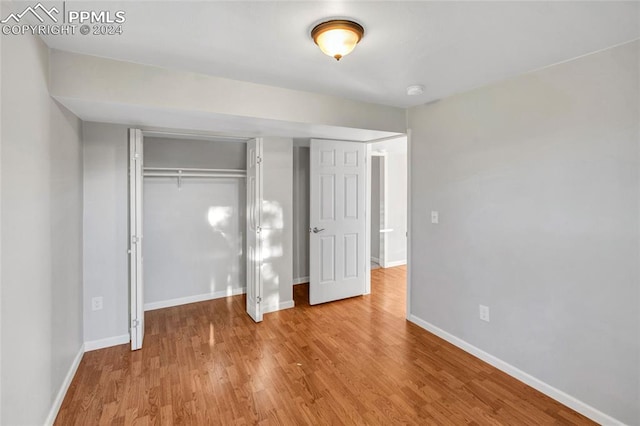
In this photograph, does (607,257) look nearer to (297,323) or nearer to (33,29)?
(297,323)

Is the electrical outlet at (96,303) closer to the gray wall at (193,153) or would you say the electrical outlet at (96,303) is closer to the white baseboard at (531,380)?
the gray wall at (193,153)

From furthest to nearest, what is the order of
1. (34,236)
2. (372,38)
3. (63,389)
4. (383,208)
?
1. (383,208)
2. (63,389)
3. (372,38)
4. (34,236)

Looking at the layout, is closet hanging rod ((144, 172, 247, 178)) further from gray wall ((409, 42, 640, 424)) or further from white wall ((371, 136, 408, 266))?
white wall ((371, 136, 408, 266))

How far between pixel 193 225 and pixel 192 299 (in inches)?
37.0

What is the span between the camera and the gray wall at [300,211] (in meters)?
4.72

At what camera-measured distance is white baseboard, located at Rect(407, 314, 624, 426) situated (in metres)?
2.04

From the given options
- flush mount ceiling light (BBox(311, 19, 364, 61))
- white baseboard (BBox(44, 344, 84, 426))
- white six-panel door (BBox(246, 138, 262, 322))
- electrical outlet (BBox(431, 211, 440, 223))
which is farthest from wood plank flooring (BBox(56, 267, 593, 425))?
flush mount ceiling light (BBox(311, 19, 364, 61))

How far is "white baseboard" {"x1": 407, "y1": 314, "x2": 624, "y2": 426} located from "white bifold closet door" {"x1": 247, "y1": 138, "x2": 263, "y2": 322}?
1825 mm

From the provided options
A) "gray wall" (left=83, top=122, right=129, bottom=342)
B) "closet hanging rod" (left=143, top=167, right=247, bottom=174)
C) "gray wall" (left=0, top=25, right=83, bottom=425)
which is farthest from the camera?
"closet hanging rod" (left=143, top=167, right=247, bottom=174)

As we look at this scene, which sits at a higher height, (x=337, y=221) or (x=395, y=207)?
(x=395, y=207)

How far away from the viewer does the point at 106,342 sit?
296 cm

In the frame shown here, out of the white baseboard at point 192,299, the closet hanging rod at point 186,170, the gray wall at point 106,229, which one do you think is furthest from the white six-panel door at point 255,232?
the gray wall at point 106,229

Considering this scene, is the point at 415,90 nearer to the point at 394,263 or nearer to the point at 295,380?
the point at 295,380

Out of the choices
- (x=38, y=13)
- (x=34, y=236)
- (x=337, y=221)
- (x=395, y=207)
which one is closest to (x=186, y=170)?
(x=337, y=221)
